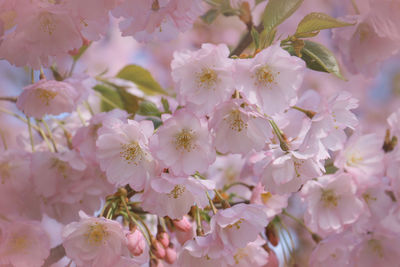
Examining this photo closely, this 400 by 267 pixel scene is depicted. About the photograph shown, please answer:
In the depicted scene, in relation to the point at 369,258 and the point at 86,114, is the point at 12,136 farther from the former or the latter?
the point at 369,258

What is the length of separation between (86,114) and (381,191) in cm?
101

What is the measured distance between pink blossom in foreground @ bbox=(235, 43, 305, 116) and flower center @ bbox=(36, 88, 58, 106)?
518 mm

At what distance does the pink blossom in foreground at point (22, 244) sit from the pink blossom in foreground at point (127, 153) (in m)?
0.26

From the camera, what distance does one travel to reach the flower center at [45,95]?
1.25 m

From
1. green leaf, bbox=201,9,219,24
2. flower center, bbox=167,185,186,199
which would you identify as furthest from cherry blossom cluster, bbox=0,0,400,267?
green leaf, bbox=201,9,219,24

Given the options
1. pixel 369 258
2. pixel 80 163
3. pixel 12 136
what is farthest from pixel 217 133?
pixel 12 136

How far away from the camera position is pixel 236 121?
104 cm

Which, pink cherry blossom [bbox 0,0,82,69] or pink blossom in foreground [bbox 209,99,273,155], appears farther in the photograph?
pink cherry blossom [bbox 0,0,82,69]

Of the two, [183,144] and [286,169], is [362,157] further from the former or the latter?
[183,144]

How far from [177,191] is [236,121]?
0.20 m

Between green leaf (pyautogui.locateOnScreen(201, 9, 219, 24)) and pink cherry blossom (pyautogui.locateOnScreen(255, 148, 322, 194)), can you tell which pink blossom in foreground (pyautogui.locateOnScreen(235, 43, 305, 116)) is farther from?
green leaf (pyautogui.locateOnScreen(201, 9, 219, 24))

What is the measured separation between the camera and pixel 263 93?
102cm

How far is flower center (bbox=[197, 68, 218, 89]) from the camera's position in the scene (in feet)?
3.29

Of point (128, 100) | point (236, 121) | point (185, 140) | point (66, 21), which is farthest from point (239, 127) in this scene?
point (128, 100)
